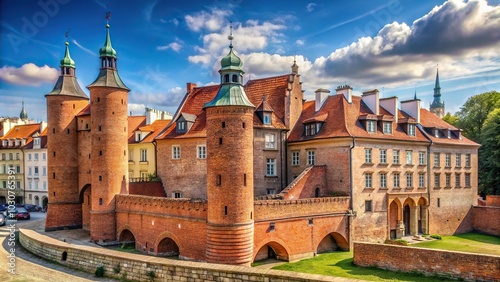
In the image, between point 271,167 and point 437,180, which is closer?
point 271,167

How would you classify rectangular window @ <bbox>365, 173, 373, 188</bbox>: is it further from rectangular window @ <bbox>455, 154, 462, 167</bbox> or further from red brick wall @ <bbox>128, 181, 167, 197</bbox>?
red brick wall @ <bbox>128, 181, 167, 197</bbox>

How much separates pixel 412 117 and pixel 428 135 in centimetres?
213

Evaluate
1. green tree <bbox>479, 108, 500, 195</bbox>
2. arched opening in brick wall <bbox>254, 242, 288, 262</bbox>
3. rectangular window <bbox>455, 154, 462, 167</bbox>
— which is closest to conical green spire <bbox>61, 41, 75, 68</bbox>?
arched opening in brick wall <bbox>254, 242, 288, 262</bbox>

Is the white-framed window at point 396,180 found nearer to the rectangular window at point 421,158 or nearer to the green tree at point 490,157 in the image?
the rectangular window at point 421,158

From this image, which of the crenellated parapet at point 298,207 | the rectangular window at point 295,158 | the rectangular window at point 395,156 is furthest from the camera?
the rectangular window at point 295,158

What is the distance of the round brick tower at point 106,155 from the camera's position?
1224 inches

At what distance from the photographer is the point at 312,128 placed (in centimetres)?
3312

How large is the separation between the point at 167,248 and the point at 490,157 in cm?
3534

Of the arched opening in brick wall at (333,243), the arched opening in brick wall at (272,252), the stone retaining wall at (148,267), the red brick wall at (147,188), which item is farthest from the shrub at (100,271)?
the arched opening in brick wall at (333,243)

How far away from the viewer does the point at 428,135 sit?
122 ft

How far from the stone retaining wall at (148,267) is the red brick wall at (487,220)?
94.9 feet

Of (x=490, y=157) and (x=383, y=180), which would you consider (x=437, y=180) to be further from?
(x=490, y=157)

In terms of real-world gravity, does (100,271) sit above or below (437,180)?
below

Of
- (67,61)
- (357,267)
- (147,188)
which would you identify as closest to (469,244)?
(357,267)
